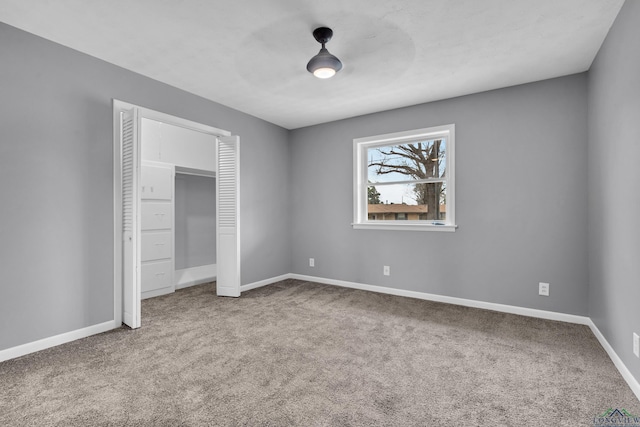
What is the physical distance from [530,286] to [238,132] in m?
3.98

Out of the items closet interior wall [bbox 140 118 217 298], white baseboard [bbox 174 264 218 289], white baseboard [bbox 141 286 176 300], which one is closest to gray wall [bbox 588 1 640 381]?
closet interior wall [bbox 140 118 217 298]

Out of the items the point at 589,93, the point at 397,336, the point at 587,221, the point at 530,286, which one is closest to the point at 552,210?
the point at 587,221

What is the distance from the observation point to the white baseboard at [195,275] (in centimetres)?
469

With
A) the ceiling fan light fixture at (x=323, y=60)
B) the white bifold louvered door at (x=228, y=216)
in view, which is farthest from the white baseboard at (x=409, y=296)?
the ceiling fan light fixture at (x=323, y=60)

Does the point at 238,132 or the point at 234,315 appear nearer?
the point at 234,315

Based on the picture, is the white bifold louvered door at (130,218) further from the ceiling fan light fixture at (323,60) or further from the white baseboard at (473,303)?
the white baseboard at (473,303)

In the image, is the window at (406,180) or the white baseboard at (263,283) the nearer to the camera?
the window at (406,180)

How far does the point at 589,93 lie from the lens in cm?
300

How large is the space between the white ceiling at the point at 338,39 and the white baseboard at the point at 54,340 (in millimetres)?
2448

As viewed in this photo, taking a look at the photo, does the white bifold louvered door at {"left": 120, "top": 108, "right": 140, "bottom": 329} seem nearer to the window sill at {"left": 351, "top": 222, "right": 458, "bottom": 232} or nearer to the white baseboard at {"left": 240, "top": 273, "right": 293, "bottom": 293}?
the white baseboard at {"left": 240, "top": 273, "right": 293, "bottom": 293}

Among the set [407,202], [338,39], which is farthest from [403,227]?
[338,39]

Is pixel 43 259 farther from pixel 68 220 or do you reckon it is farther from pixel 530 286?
pixel 530 286

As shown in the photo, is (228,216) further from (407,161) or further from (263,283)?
(407,161)

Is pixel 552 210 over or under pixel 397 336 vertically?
over
